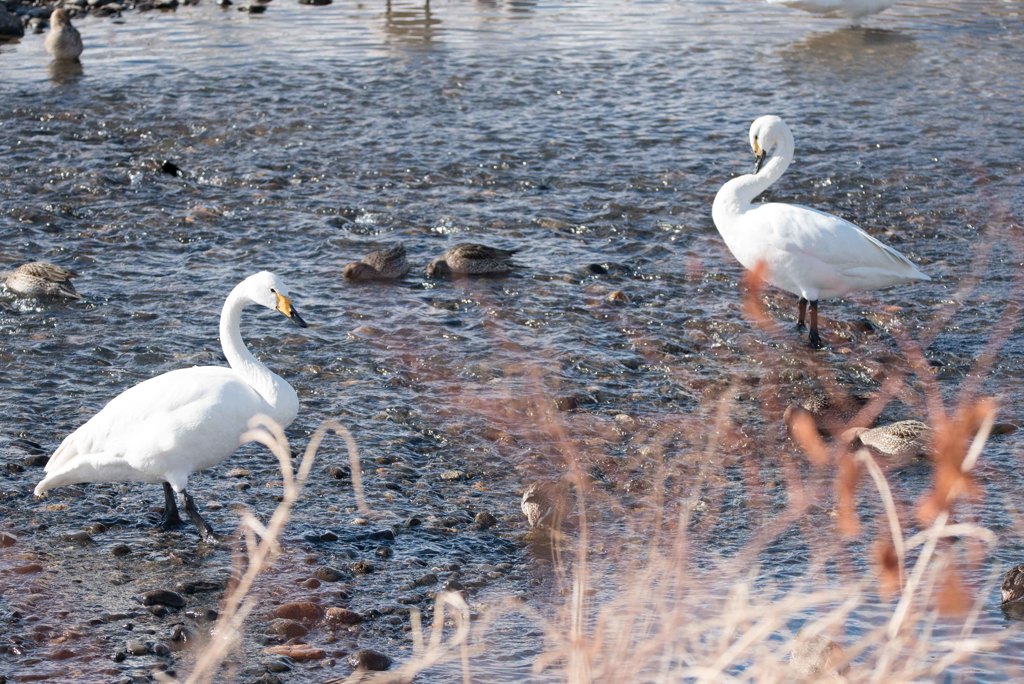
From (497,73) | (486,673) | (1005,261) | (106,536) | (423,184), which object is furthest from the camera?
(497,73)

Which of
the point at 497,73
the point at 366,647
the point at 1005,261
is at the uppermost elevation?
the point at 497,73

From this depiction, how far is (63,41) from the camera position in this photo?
16.5 meters

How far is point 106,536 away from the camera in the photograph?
6.66 metres

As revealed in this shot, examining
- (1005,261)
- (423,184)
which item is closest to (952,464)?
(1005,261)

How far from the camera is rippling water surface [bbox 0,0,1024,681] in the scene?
21.6 ft

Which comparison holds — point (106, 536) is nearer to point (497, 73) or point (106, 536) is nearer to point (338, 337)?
point (338, 337)

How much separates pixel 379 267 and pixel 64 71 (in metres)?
8.18

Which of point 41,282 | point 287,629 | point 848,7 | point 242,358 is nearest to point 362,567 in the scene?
point 287,629

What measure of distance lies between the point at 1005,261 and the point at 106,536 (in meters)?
7.64

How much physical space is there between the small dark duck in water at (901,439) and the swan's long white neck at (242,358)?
3596 millimetres

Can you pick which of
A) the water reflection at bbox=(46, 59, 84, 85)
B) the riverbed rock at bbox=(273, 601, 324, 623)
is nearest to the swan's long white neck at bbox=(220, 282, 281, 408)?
the riverbed rock at bbox=(273, 601, 324, 623)

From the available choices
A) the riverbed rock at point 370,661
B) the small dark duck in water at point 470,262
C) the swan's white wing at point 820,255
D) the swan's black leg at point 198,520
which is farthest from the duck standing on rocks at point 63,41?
the riverbed rock at point 370,661

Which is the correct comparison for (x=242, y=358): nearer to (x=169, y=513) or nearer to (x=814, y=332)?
(x=169, y=513)

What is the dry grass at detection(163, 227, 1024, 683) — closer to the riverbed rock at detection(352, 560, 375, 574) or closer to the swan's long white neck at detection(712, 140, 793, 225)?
the riverbed rock at detection(352, 560, 375, 574)
